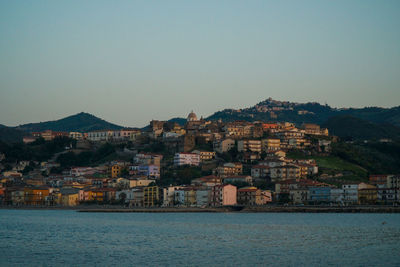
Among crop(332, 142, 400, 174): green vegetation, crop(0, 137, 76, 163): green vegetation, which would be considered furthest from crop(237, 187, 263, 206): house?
crop(0, 137, 76, 163): green vegetation

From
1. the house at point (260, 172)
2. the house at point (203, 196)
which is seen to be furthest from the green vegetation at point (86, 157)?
the house at point (203, 196)

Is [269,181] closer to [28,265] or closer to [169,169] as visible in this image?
[169,169]

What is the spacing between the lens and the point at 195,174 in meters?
94.7

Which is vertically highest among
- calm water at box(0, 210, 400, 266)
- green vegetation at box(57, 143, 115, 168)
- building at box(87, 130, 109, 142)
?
building at box(87, 130, 109, 142)

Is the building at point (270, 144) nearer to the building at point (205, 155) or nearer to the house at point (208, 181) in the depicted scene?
the building at point (205, 155)

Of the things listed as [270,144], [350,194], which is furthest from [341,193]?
[270,144]

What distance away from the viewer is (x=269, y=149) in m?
106

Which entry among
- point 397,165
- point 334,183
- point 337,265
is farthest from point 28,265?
point 397,165

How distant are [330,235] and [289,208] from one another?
94.9ft

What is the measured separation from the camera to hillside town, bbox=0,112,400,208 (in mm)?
82625

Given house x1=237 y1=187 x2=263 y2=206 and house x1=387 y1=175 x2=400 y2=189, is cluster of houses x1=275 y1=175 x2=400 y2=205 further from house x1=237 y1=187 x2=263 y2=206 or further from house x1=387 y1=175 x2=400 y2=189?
house x1=237 y1=187 x2=263 y2=206

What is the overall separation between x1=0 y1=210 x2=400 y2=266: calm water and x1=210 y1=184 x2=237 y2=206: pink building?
679 inches

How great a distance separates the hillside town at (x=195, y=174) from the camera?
271 ft

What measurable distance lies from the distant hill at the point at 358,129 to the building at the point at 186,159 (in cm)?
7531
